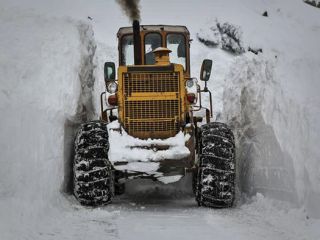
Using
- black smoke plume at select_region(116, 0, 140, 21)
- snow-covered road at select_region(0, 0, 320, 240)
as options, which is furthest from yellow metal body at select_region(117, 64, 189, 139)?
black smoke plume at select_region(116, 0, 140, 21)

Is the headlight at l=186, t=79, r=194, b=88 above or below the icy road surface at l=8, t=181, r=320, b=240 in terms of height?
above

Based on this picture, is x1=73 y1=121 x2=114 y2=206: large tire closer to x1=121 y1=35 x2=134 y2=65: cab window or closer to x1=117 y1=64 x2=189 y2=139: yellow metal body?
x1=117 y1=64 x2=189 y2=139: yellow metal body

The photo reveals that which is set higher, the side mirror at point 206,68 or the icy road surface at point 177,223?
the side mirror at point 206,68

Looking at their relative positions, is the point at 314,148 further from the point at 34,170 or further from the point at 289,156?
the point at 34,170

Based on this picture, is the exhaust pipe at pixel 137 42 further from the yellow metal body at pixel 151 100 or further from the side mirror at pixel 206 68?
the side mirror at pixel 206 68

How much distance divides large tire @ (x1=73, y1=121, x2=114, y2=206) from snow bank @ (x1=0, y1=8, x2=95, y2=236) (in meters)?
0.33

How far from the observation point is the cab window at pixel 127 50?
10.4 metres

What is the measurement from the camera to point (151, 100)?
28.9ft

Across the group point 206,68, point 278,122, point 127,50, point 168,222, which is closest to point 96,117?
point 127,50

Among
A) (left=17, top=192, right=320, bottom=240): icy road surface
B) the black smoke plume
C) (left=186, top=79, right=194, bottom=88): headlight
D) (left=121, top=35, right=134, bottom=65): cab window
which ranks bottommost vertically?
(left=17, top=192, right=320, bottom=240): icy road surface

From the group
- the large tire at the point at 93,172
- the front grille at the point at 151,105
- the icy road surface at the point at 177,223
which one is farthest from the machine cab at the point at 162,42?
the icy road surface at the point at 177,223

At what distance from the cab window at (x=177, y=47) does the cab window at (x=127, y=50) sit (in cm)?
67

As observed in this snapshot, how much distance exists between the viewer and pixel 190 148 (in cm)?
862

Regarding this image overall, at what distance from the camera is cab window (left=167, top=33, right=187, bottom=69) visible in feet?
33.6
